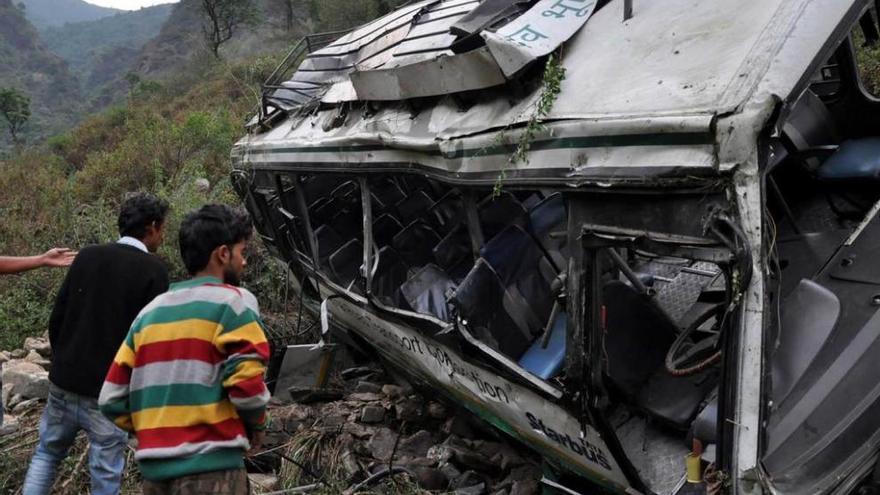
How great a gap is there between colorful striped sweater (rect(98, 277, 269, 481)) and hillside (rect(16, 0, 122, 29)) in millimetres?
132641

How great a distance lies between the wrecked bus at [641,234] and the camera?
2010 mm

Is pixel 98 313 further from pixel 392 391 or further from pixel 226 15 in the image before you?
pixel 226 15

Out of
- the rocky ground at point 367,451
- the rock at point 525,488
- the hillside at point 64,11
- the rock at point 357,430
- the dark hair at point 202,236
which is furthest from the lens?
the hillside at point 64,11

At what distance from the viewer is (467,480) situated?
3969 millimetres

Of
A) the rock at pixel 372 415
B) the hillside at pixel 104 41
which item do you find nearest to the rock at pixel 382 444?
the rock at pixel 372 415

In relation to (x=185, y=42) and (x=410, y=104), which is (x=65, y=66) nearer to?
(x=185, y=42)

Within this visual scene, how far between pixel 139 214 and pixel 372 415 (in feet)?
7.38

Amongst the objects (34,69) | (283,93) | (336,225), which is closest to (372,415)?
(336,225)

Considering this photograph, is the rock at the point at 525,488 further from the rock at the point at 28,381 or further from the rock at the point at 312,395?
the rock at the point at 28,381

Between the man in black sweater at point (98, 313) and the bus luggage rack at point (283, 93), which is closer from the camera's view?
the man in black sweater at point (98, 313)

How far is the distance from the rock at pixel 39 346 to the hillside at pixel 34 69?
47.4 m

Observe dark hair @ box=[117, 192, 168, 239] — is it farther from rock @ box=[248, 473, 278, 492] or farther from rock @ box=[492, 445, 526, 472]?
rock @ box=[492, 445, 526, 472]

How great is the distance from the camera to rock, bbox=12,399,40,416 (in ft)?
17.6

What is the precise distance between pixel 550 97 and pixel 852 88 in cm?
200
